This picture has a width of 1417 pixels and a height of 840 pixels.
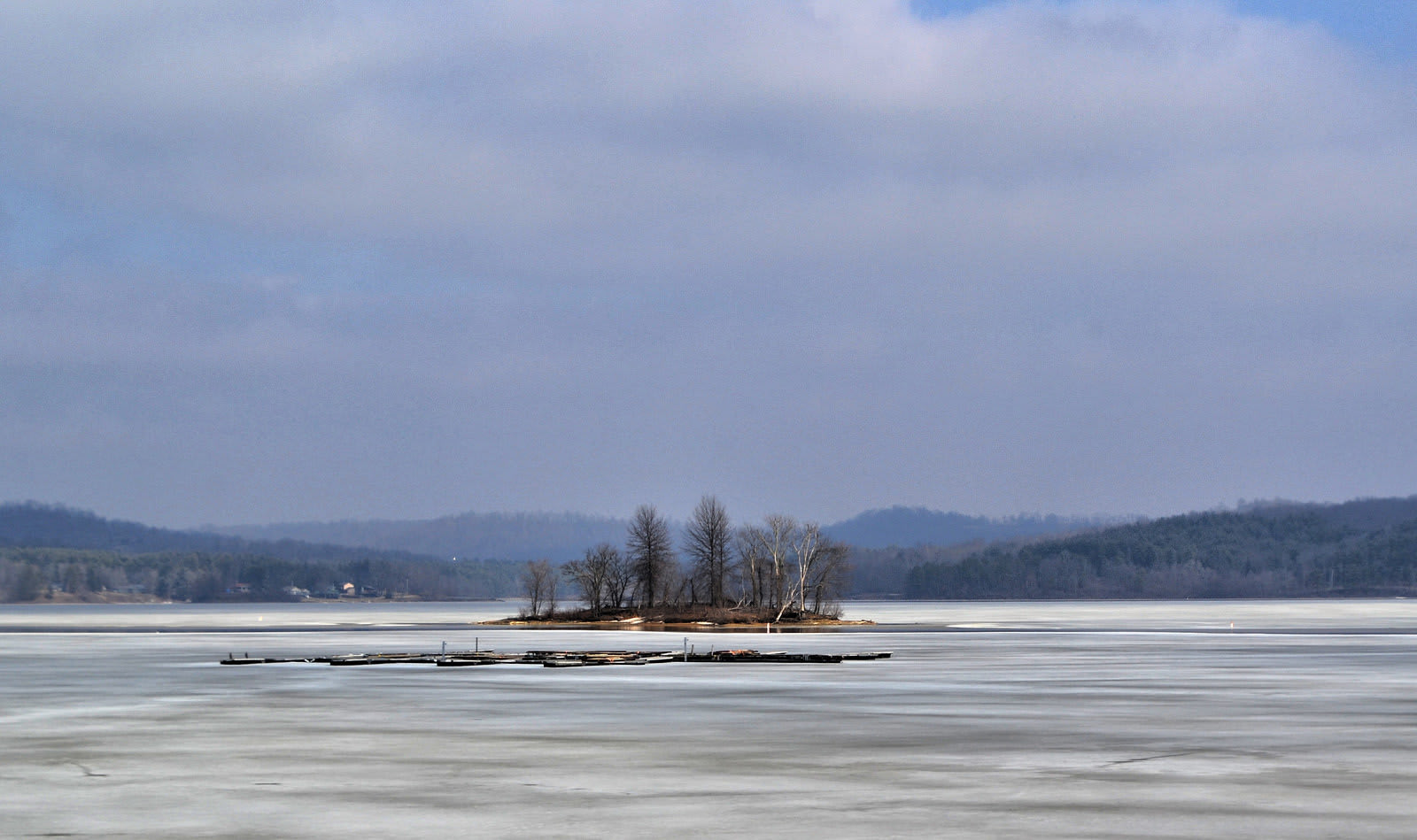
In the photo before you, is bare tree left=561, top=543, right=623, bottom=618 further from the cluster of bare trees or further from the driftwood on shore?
the driftwood on shore

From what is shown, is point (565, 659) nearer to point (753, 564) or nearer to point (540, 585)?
point (753, 564)

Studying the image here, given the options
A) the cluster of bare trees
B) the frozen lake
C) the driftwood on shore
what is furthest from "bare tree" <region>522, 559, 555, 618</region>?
the frozen lake

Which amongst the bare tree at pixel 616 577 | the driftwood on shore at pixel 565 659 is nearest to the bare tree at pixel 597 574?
the bare tree at pixel 616 577

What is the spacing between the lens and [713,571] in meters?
160

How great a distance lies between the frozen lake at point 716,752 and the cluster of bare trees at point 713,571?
8386 cm

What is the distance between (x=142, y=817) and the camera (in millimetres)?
23359

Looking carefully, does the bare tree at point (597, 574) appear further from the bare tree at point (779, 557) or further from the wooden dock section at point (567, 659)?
the wooden dock section at point (567, 659)

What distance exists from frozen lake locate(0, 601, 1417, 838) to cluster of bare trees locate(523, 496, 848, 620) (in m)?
83.9

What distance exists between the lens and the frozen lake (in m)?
22.9

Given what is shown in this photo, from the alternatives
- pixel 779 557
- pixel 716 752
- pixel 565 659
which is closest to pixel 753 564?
pixel 779 557

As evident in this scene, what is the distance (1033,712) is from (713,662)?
35.2 m

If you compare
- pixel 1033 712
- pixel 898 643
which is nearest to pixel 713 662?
pixel 898 643

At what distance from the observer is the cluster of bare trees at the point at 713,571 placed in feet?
495

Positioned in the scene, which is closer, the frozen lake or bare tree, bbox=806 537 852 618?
the frozen lake
